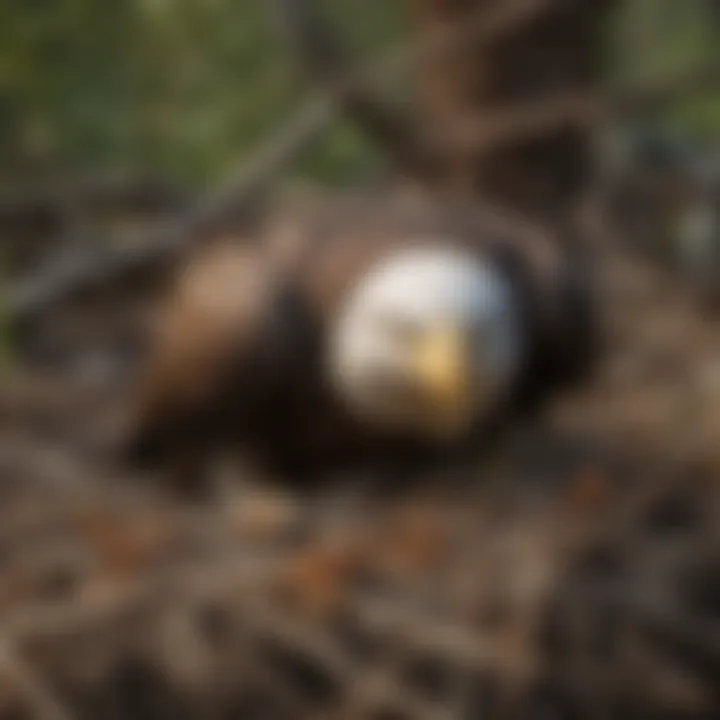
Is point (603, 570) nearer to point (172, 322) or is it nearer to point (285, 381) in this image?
point (285, 381)

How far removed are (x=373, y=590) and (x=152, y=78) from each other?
576mm

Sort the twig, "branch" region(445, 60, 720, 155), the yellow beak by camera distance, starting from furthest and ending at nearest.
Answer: the yellow beak < "branch" region(445, 60, 720, 155) < the twig

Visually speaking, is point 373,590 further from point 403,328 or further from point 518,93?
point 518,93

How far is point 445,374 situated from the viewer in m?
1.93

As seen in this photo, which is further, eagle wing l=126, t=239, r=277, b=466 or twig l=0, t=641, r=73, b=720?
eagle wing l=126, t=239, r=277, b=466

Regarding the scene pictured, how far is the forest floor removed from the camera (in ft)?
5.05

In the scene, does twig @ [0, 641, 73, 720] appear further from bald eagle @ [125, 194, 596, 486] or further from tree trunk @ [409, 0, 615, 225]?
tree trunk @ [409, 0, 615, 225]

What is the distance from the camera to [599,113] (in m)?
1.74

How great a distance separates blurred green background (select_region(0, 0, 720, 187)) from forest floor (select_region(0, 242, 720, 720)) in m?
0.37

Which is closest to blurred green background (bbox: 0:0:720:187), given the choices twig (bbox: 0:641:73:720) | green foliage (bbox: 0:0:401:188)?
green foliage (bbox: 0:0:401:188)

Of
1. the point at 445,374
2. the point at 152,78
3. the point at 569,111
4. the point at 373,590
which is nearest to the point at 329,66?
the point at 152,78

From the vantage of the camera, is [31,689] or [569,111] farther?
[569,111]

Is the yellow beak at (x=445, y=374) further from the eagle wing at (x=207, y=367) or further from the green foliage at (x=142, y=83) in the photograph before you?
the green foliage at (x=142, y=83)

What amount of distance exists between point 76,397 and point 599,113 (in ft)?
2.68
